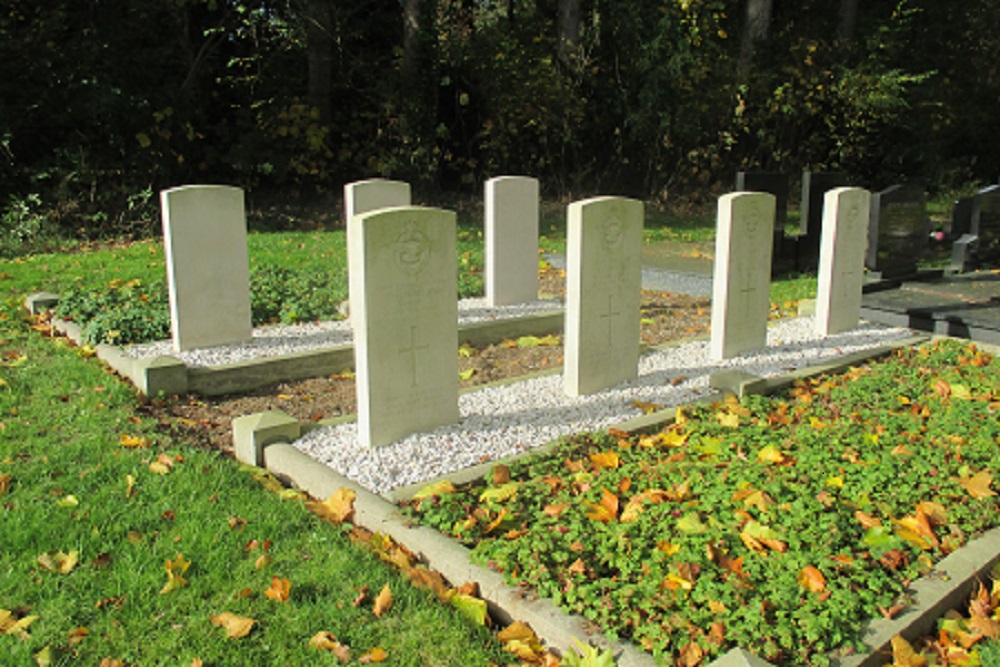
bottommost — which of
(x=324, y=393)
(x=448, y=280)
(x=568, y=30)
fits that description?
(x=324, y=393)

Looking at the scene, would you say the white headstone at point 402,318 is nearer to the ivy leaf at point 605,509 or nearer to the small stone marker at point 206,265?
the ivy leaf at point 605,509

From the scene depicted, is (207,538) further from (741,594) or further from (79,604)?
(741,594)

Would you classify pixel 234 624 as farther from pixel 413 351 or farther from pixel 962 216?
pixel 962 216

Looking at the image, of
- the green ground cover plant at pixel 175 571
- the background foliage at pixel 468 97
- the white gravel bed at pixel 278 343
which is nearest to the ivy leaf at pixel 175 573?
the green ground cover plant at pixel 175 571

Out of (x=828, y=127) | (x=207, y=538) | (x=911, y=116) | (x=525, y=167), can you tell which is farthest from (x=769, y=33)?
(x=207, y=538)

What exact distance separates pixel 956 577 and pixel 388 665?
2.39 m

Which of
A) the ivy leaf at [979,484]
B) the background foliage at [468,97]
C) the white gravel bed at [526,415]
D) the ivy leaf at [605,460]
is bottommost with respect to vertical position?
the white gravel bed at [526,415]

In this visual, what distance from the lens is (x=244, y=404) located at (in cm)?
Answer: 630

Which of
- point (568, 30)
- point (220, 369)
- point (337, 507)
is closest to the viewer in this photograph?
point (337, 507)

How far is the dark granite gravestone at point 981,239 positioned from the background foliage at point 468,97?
815cm

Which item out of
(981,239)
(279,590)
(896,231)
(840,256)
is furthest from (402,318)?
(981,239)

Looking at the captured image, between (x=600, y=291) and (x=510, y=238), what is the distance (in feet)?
11.0

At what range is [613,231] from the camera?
19.6ft

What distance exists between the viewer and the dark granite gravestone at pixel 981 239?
11.6 meters
